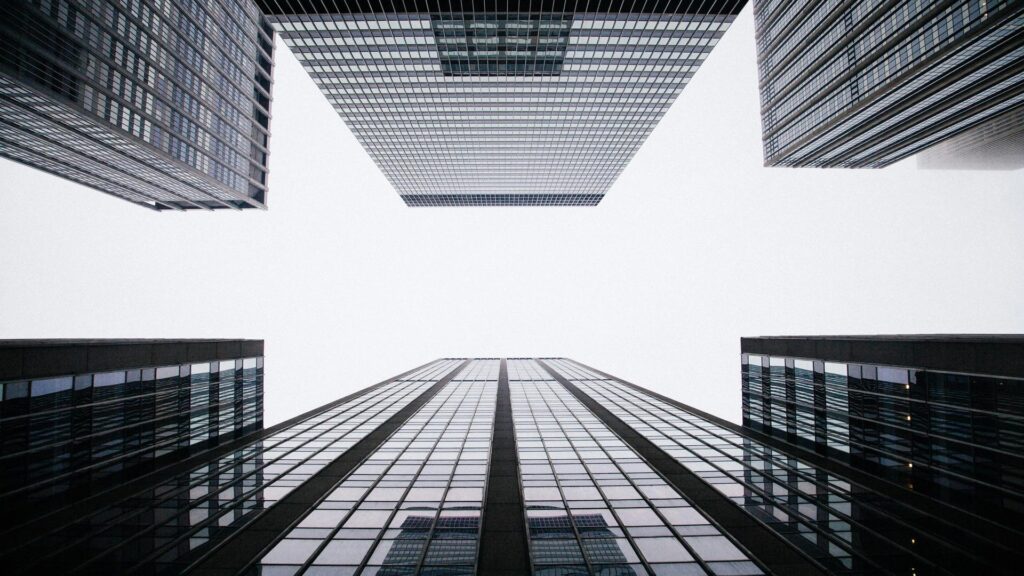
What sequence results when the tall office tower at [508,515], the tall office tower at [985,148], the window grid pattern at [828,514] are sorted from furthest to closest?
1. the tall office tower at [985,148]
2. the window grid pattern at [828,514]
3. the tall office tower at [508,515]

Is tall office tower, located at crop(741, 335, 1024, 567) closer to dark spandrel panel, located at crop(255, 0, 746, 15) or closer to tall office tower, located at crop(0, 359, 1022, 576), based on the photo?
tall office tower, located at crop(0, 359, 1022, 576)

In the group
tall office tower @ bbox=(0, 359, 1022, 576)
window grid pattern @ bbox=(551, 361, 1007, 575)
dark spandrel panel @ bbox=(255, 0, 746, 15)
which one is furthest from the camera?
dark spandrel panel @ bbox=(255, 0, 746, 15)

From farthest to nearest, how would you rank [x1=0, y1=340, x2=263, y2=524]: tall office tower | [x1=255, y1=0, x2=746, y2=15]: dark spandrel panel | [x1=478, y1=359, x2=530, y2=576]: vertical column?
[x1=255, y1=0, x2=746, y2=15]: dark spandrel panel, [x1=0, y1=340, x2=263, y2=524]: tall office tower, [x1=478, y1=359, x2=530, y2=576]: vertical column

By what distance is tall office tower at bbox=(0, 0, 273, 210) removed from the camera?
58938 mm

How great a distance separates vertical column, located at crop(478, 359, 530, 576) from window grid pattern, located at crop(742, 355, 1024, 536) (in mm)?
17237

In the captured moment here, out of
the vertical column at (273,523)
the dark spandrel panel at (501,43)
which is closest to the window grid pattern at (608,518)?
the vertical column at (273,523)

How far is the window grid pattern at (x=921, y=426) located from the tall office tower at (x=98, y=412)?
3429 cm

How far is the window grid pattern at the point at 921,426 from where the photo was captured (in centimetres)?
1762

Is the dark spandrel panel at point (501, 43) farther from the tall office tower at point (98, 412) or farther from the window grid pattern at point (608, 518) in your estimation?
the window grid pattern at point (608, 518)

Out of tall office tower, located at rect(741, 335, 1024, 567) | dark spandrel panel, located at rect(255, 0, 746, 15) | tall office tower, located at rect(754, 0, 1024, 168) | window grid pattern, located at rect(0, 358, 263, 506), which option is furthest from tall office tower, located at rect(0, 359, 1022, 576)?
dark spandrel panel, located at rect(255, 0, 746, 15)

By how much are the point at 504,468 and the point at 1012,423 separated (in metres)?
20.6

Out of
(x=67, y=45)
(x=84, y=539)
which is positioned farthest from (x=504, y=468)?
(x=67, y=45)

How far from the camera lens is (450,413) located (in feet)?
127

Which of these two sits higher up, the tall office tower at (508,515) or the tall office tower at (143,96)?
the tall office tower at (143,96)
